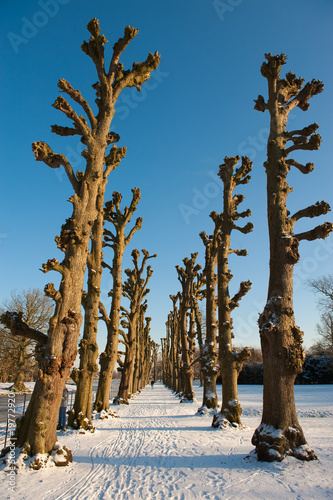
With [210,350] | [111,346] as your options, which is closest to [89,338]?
[111,346]

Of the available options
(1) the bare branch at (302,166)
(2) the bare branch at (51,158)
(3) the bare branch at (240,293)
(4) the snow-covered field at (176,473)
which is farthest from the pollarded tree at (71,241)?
(3) the bare branch at (240,293)

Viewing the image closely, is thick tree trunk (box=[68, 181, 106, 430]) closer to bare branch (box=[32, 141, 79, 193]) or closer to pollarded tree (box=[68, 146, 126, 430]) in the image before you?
pollarded tree (box=[68, 146, 126, 430])

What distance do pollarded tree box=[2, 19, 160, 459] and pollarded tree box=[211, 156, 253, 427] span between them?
515 cm

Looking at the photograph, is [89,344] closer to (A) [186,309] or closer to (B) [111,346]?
(B) [111,346]

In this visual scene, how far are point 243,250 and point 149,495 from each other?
886 centimetres

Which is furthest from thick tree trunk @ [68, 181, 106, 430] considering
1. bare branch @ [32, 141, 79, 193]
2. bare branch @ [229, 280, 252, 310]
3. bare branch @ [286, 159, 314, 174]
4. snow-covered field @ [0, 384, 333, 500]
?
bare branch @ [286, 159, 314, 174]

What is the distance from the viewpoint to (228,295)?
1068 cm

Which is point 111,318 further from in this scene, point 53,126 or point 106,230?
point 53,126

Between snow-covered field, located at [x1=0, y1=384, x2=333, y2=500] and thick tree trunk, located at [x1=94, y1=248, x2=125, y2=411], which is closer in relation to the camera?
snow-covered field, located at [x1=0, y1=384, x2=333, y2=500]

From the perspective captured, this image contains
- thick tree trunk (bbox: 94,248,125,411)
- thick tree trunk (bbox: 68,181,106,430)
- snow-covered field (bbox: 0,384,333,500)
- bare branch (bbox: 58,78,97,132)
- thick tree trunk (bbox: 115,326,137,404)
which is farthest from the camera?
thick tree trunk (bbox: 115,326,137,404)

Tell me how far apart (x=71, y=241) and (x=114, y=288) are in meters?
8.26

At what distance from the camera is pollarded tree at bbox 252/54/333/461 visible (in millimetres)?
5207

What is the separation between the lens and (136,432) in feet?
29.4

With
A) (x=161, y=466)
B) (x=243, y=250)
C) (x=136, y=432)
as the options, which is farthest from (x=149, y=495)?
(x=243, y=250)
